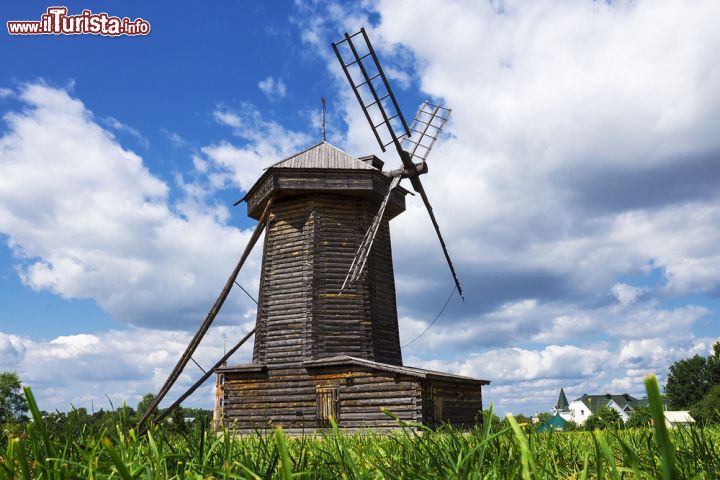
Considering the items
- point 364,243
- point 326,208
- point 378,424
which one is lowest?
point 378,424

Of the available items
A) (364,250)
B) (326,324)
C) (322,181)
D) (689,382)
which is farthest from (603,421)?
(689,382)

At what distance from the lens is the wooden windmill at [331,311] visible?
16.4 meters

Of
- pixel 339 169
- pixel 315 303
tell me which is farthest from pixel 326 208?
pixel 315 303

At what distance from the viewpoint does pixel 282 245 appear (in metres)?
18.7

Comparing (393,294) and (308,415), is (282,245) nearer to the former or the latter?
(393,294)

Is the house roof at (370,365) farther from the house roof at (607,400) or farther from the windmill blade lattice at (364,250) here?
the house roof at (607,400)

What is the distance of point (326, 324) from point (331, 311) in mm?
431

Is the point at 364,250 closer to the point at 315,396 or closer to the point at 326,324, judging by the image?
the point at 326,324

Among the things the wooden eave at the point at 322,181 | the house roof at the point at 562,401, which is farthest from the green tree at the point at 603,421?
the house roof at the point at 562,401

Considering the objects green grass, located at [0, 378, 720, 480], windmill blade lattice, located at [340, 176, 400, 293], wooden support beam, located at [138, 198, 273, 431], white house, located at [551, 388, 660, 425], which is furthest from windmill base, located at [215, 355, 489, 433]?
white house, located at [551, 388, 660, 425]

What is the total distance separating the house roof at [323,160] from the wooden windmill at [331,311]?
0.13 ft

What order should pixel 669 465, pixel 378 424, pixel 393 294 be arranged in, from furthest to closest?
1. pixel 393 294
2. pixel 378 424
3. pixel 669 465

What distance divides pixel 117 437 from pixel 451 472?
118 cm

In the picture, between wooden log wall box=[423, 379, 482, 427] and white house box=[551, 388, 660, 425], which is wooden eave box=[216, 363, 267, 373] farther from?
white house box=[551, 388, 660, 425]
